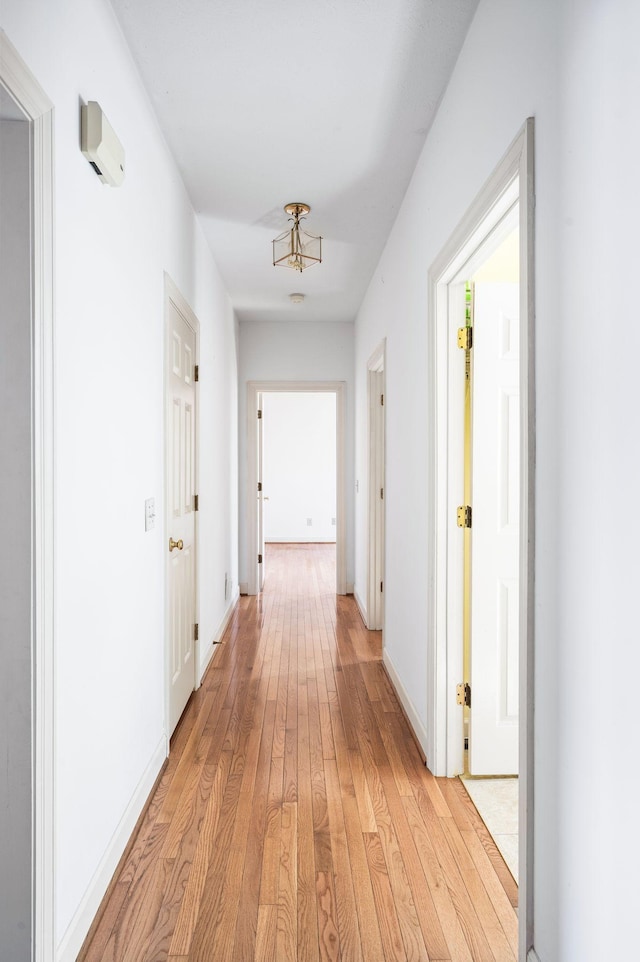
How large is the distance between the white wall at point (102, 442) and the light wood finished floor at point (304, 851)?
6.3 inches

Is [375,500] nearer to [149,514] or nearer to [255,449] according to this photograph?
[255,449]

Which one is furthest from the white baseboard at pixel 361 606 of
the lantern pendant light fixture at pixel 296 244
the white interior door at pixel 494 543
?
the lantern pendant light fixture at pixel 296 244

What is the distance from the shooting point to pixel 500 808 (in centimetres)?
212

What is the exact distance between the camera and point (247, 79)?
2.07 m

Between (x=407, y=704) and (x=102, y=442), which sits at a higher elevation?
(x=102, y=442)

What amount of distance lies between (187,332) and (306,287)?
175 cm

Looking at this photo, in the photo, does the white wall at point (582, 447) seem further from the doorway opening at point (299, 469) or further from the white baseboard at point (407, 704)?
the doorway opening at point (299, 469)

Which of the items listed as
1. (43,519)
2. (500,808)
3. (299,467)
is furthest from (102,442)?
(299,467)

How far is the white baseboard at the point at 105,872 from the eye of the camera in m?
1.41

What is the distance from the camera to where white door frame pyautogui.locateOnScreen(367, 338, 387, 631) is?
4430 millimetres

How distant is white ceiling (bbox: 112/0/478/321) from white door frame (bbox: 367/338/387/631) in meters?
1.29

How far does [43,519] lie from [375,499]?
340 cm

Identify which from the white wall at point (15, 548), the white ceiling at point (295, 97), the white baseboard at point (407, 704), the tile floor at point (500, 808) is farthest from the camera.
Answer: the white baseboard at point (407, 704)

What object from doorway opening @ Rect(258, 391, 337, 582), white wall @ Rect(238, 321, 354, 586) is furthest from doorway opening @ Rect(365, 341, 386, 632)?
doorway opening @ Rect(258, 391, 337, 582)
